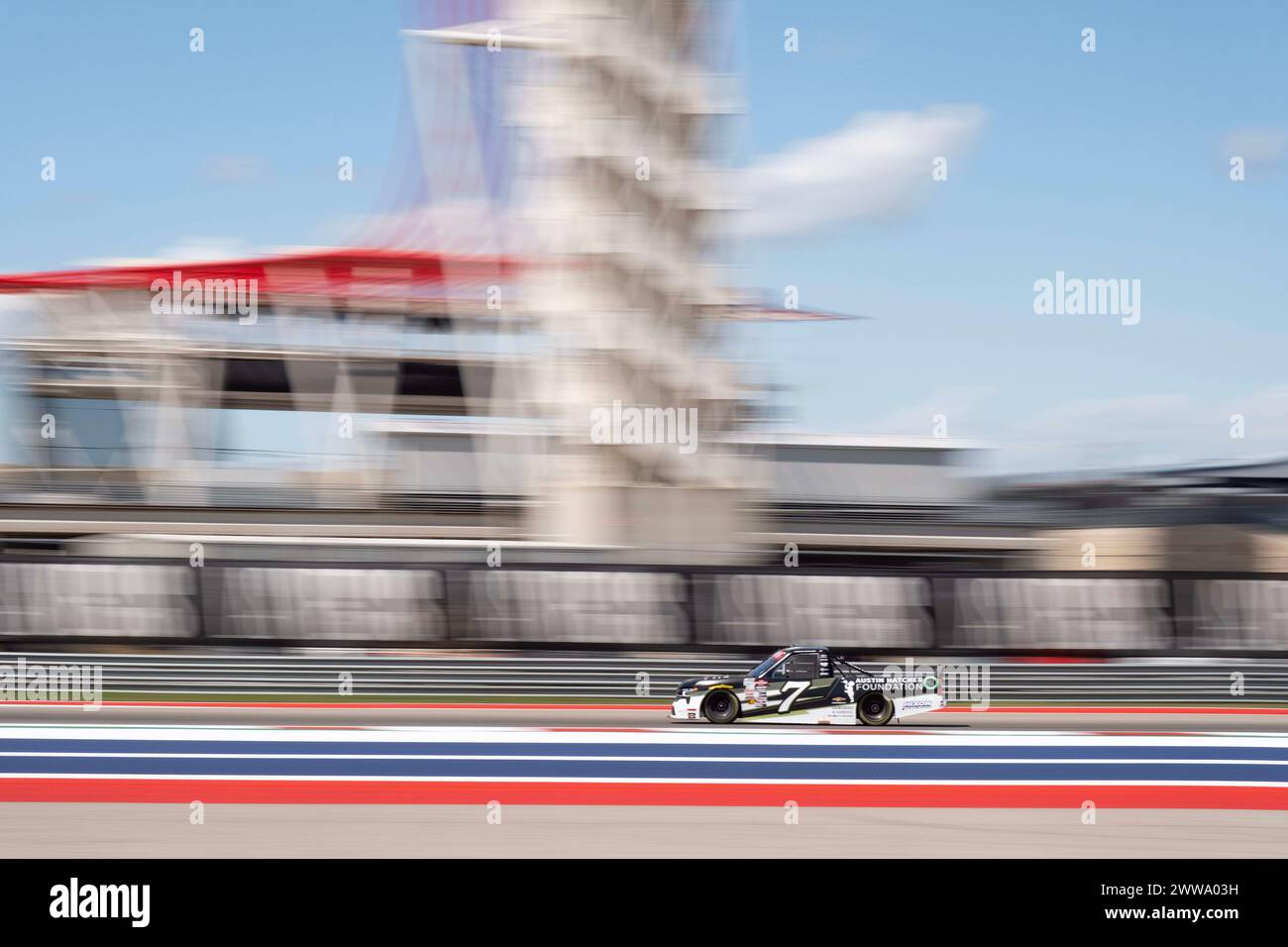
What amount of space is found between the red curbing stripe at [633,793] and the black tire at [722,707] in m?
1.48

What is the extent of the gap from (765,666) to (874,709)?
2.54 feet

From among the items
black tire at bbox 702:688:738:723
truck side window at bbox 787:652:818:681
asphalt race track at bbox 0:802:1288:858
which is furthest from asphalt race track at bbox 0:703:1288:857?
truck side window at bbox 787:652:818:681

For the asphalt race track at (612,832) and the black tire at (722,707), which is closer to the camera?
the asphalt race track at (612,832)

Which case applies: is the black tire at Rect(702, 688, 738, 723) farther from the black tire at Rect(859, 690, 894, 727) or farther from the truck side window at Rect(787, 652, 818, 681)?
the black tire at Rect(859, 690, 894, 727)

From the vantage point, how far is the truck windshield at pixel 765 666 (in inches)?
320

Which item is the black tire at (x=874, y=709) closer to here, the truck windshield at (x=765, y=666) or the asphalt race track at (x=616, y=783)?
the asphalt race track at (x=616, y=783)

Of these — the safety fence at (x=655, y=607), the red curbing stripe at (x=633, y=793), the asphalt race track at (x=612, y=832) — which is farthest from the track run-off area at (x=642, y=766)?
the safety fence at (x=655, y=607)

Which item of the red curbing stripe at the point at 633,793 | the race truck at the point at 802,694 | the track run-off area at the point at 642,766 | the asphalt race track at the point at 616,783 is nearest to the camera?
the asphalt race track at the point at 616,783

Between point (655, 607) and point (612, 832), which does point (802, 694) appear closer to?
point (655, 607)

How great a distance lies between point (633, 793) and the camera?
638 cm

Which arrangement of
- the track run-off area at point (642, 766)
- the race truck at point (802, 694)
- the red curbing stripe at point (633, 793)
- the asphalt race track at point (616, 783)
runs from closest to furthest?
the asphalt race track at point (616, 783) < the red curbing stripe at point (633, 793) < the track run-off area at point (642, 766) < the race truck at point (802, 694)

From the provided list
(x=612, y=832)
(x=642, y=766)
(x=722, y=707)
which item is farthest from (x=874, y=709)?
(x=612, y=832)

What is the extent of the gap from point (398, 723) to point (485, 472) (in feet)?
64.8
